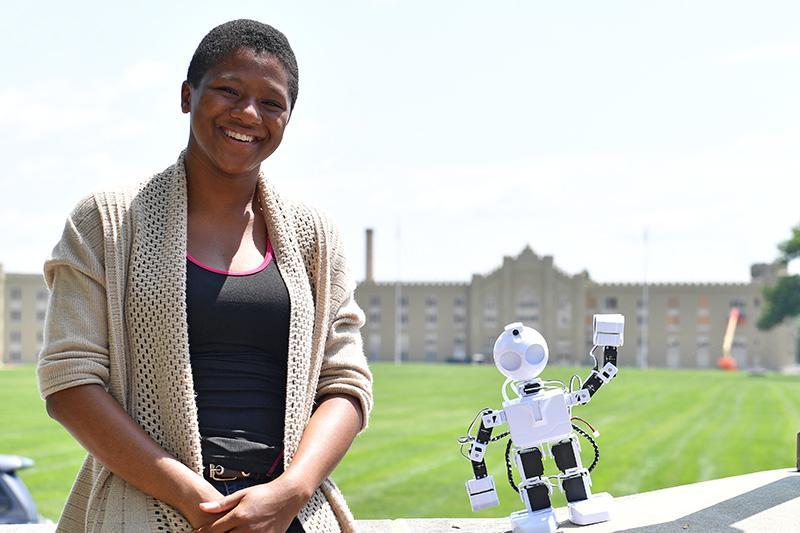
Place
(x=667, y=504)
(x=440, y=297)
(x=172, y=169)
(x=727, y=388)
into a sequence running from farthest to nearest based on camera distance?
1. (x=440, y=297)
2. (x=727, y=388)
3. (x=667, y=504)
4. (x=172, y=169)

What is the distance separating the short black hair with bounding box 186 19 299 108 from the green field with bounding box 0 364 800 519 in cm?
967

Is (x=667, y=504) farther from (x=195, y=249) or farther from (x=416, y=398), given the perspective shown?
(x=416, y=398)

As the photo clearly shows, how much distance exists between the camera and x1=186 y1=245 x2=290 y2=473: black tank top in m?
2.04

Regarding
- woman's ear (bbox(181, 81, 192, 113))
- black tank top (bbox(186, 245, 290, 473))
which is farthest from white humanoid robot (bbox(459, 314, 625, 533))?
woman's ear (bbox(181, 81, 192, 113))

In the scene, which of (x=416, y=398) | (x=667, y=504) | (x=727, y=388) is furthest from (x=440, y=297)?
(x=667, y=504)

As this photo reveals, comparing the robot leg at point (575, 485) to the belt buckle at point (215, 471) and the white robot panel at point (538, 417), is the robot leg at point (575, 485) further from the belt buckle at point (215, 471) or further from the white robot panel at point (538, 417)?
the belt buckle at point (215, 471)

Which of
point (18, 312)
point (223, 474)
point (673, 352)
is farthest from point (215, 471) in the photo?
point (18, 312)

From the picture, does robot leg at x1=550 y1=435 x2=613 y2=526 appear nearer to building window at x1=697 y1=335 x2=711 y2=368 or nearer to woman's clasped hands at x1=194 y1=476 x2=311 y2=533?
woman's clasped hands at x1=194 y1=476 x2=311 y2=533

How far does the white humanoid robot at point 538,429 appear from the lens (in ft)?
9.31

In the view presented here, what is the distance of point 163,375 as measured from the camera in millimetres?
2018

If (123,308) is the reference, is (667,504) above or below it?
below

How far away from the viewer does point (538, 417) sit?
2.83 meters

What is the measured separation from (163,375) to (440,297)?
7899 centimetres

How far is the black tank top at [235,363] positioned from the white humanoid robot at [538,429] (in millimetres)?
912
